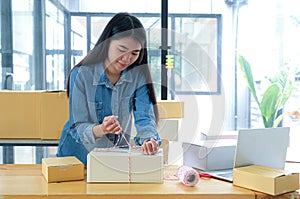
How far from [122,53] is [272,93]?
6.82ft

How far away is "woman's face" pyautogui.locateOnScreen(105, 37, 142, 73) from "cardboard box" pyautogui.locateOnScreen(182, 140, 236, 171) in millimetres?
391

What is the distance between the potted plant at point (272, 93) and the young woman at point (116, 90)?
1879 mm

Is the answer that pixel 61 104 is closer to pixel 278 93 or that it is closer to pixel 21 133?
pixel 21 133

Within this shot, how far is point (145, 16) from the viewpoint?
3.05 meters

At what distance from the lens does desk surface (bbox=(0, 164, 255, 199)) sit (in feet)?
3.77

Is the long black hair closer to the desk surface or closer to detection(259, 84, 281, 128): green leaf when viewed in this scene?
the desk surface

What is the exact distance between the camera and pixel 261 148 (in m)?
1.34

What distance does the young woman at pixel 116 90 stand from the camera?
134cm

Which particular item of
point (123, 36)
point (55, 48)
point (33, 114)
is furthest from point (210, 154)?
point (55, 48)

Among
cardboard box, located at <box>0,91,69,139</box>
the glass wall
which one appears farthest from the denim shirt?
the glass wall

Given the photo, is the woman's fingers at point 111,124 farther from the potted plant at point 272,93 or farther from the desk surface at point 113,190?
the potted plant at point 272,93

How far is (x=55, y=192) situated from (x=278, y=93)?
2.37 meters

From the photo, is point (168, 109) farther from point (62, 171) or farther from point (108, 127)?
point (62, 171)

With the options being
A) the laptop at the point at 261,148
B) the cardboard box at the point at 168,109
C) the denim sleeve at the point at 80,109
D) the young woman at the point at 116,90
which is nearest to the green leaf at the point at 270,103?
the cardboard box at the point at 168,109
